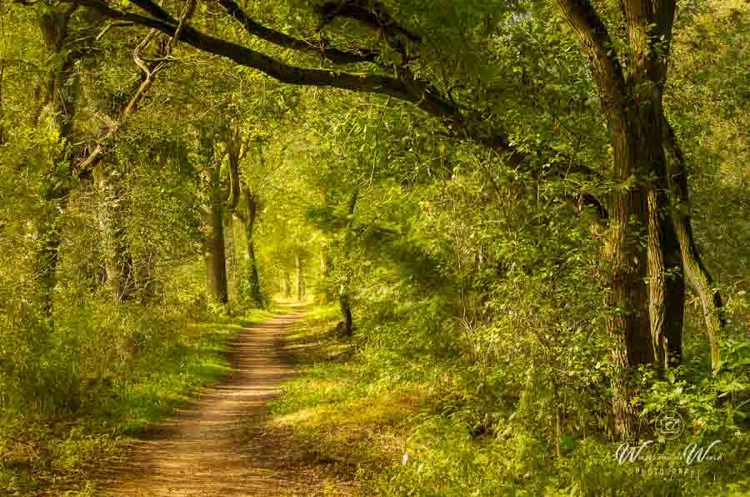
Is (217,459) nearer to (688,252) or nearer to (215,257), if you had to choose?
(688,252)

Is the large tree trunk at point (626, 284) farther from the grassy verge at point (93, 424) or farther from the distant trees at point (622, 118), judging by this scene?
the grassy verge at point (93, 424)

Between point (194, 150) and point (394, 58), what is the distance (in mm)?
13895

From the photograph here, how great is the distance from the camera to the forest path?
28.5 feet

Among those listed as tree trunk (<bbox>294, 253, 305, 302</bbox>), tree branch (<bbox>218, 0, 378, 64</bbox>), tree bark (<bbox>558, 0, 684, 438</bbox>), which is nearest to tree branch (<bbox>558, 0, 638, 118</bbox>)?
tree bark (<bbox>558, 0, 684, 438</bbox>)

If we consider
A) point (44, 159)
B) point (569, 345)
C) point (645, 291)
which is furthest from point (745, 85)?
point (44, 159)

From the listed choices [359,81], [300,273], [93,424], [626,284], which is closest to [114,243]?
[93,424]

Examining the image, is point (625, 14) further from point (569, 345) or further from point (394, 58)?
point (569, 345)

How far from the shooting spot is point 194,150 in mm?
19859

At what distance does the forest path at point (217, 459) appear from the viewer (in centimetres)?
870

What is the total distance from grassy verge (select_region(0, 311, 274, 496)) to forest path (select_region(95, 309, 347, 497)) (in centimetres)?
36

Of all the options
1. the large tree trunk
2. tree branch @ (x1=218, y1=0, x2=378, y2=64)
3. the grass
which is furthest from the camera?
the grass

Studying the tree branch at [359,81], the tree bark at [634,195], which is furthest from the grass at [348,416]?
the tree branch at [359,81]

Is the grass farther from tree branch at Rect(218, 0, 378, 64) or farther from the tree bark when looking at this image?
tree branch at Rect(218, 0, 378, 64)

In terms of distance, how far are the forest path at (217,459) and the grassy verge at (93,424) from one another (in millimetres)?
362
